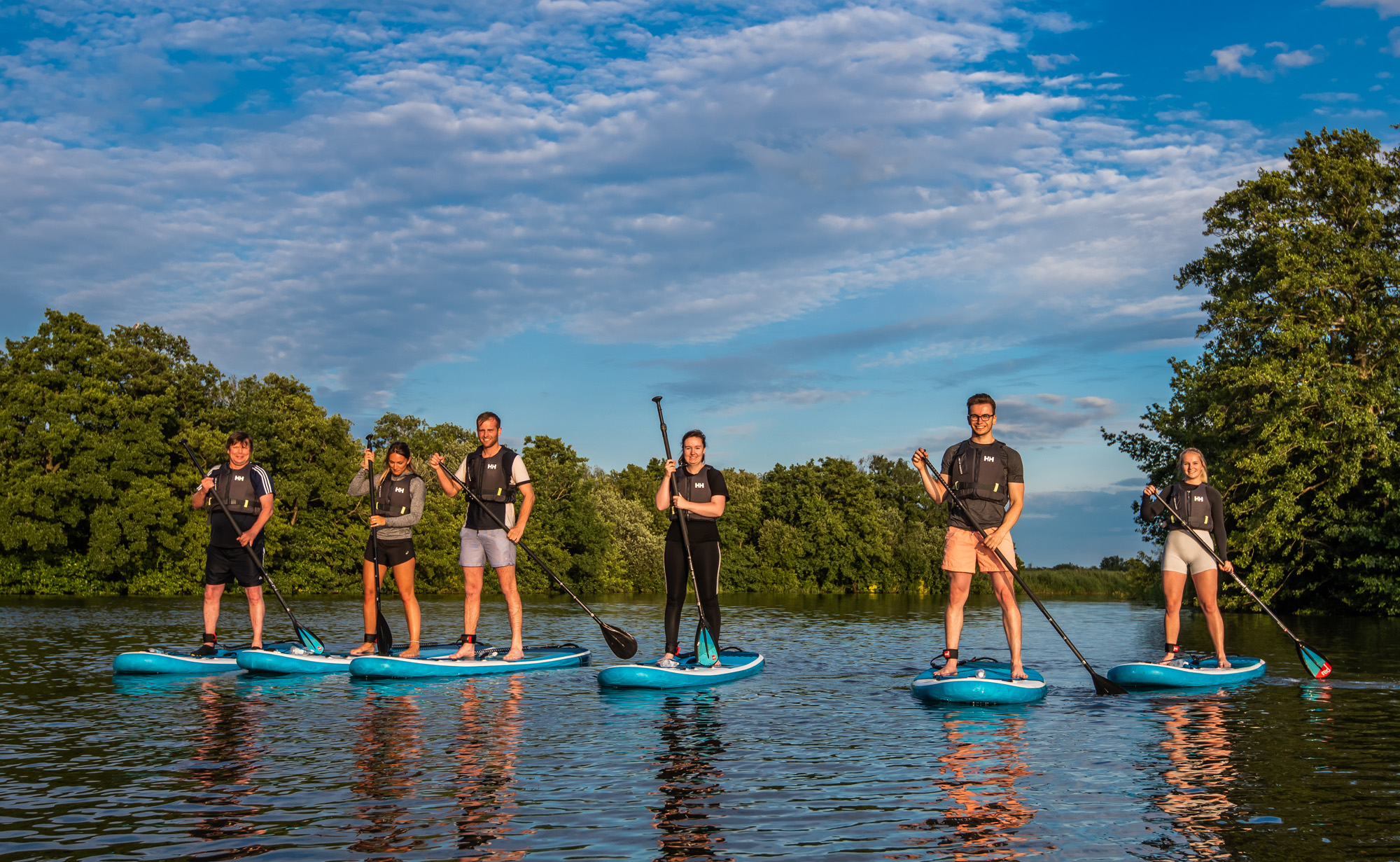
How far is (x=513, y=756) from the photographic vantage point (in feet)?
22.9

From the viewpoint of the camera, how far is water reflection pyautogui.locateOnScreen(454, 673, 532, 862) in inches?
196

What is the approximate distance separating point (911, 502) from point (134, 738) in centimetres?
8339

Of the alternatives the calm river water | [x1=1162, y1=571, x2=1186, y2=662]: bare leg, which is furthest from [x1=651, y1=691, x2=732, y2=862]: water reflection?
[x1=1162, y1=571, x2=1186, y2=662]: bare leg

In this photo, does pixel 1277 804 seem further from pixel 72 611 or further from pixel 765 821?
pixel 72 611

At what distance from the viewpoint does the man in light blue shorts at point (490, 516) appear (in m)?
11.8

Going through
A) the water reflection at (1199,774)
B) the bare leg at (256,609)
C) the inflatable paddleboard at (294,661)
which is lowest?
the water reflection at (1199,774)

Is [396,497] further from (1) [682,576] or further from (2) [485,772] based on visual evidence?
(2) [485,772]

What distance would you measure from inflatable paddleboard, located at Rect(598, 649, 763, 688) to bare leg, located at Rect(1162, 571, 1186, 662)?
4714 mm

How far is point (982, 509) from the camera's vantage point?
10016 millimetres

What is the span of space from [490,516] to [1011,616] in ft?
18.7

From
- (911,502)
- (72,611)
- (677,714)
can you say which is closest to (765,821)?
(677,714)

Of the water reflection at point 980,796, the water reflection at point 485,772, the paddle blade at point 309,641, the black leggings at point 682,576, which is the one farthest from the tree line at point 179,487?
the water reflection at point 980,796

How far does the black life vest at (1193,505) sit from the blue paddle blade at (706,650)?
527 cm

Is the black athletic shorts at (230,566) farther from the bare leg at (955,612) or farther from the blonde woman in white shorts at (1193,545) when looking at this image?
the blonde woman in white shorts at (1193,545)
